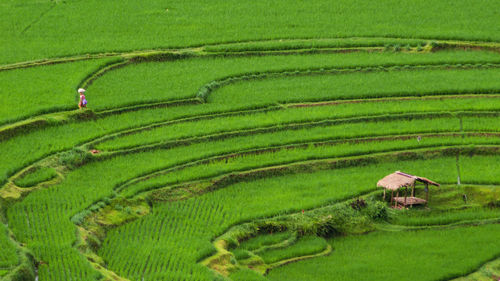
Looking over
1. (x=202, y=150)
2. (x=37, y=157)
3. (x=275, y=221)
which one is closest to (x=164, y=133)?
(x=202, y=150)

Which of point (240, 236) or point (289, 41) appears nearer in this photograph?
point (240, 236)

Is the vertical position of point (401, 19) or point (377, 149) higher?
point (401, 19)

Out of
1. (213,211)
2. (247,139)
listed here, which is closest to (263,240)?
(213,211)

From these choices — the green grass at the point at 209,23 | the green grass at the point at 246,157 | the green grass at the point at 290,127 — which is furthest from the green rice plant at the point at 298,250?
the green grass at the point at 209,23

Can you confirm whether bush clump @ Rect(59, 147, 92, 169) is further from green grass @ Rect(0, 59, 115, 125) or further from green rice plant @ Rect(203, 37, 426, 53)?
green rice plant @ Rect(203, 37, 426, 53)

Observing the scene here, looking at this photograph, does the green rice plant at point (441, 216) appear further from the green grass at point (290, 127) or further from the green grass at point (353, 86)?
the green grass at point (353, 86)

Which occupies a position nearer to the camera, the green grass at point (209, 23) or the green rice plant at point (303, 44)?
the green rice plant at point (303, 44)

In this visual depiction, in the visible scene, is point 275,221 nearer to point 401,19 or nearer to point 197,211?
point 197,211
